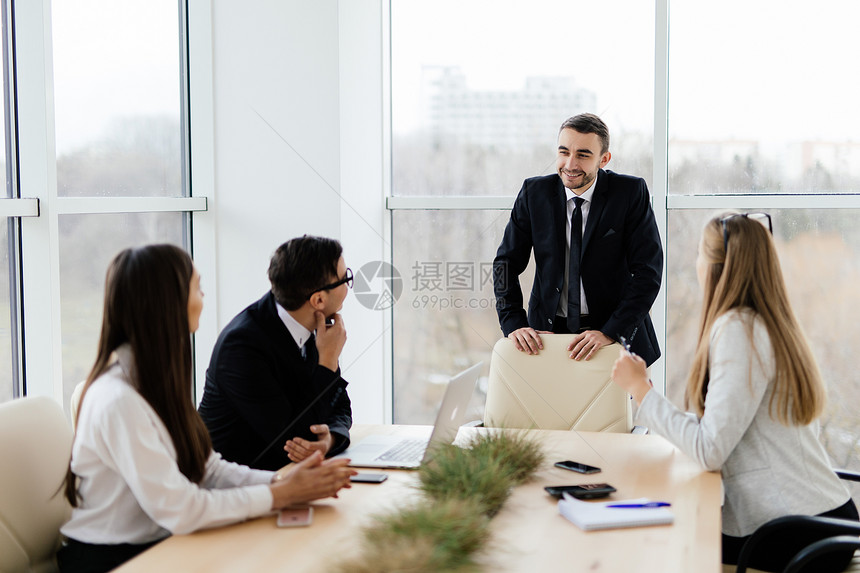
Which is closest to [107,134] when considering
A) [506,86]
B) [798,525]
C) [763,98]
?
[506,86]

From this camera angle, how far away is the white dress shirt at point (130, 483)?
1647 millimetres

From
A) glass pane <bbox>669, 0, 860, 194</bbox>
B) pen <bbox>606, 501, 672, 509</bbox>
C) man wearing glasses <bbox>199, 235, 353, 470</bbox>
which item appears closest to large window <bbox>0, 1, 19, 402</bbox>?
man wearing glasses <bbox>199, 235, 353, 470</bbox>

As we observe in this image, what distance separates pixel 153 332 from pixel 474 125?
2.76 m

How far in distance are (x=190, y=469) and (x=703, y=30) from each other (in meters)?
3.12

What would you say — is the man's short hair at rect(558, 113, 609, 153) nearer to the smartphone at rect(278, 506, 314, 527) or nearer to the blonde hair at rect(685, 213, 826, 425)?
the blonde hair at rect(685, 213, 826, 425)

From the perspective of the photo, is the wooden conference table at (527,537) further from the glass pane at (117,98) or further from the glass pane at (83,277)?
the glass pane at (117,98)

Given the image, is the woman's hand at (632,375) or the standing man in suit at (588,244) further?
the standing man in suit at (588,244)

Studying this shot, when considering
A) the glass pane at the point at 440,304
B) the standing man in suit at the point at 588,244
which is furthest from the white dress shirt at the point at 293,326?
the glass pane at the point at 440,304

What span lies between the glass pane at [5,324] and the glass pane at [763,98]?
2870 mm

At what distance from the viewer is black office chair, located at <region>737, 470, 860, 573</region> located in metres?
1.81

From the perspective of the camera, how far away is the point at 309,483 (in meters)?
1.78

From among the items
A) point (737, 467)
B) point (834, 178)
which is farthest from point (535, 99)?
point (737, 467)
